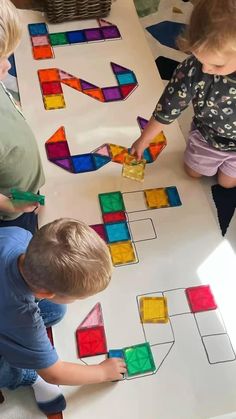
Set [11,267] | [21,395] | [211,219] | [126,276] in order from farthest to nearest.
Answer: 1. [211,219]
2. [126,276]
3. [21,395]
4. [11,267]

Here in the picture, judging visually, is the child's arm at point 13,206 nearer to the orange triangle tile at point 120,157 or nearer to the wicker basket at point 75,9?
the orange triangle tile at point 120,157

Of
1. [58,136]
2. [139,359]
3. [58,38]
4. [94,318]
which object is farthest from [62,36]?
[139,359]

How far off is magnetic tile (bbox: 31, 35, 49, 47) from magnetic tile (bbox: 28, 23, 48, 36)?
0.02 metres

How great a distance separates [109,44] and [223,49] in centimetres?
86

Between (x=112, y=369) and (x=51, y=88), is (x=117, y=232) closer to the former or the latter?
(x=112, y=369)

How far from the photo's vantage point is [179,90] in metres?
1.19

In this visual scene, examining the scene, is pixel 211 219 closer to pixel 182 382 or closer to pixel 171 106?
pixel 171 106

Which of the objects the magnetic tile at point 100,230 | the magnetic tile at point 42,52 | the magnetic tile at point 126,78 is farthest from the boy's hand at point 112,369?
the magnetic tile at point 42,52

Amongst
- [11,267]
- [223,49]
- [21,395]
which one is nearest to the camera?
[11,267]

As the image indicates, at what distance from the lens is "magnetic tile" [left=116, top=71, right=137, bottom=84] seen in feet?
5.28

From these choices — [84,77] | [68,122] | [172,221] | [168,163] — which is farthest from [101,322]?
[84,77]

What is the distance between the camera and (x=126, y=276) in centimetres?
123

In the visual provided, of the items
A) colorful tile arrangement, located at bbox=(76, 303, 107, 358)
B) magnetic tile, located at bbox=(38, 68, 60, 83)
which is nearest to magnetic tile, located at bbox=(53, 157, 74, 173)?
magnetic tile, located at bbox=(38, 68, 60, 83)

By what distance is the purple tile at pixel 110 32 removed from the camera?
173 cm
